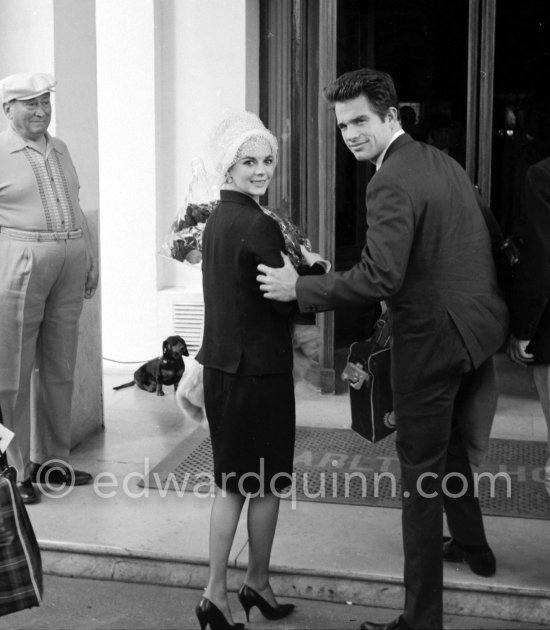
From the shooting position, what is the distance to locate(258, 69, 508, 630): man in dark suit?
3334mm

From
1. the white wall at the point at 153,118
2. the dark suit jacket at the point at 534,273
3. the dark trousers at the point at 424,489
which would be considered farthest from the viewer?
the white wall at the point at 153,118

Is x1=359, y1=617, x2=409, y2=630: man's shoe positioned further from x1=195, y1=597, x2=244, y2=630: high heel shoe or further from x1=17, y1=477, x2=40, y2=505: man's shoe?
x1=17, y1=477, x2=40, y2=505: man's shoe

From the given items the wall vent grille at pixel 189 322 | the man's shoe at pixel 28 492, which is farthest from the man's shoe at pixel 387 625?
the wall vent grille at pixel 189 322

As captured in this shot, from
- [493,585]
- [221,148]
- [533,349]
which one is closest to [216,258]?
[221,148]

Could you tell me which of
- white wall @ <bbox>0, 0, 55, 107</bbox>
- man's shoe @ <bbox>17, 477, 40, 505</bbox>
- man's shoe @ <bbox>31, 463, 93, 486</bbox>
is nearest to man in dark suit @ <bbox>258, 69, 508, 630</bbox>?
man's shoe @ <bbox>17, 477, 40, 505</bbox>

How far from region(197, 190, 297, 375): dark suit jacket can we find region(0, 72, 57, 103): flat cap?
5.06 ft

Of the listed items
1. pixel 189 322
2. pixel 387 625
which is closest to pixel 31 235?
pixel 387 625

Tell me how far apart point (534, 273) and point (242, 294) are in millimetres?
1076

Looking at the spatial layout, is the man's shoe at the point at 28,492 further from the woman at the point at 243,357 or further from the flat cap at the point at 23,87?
the flat cap at the point at 23,87

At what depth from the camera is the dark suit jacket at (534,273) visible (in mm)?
3699

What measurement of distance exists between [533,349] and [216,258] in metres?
1.26

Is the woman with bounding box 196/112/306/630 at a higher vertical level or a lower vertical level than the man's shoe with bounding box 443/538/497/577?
higher

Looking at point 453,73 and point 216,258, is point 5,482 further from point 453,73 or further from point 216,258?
point 453,73

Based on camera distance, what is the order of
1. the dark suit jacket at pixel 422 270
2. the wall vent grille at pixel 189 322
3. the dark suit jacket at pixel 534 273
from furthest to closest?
the wall vent grille at pixel 189 322 < the dark suit jacket at pixel 534 273 < the dark suit jacket at pixel 422 270
